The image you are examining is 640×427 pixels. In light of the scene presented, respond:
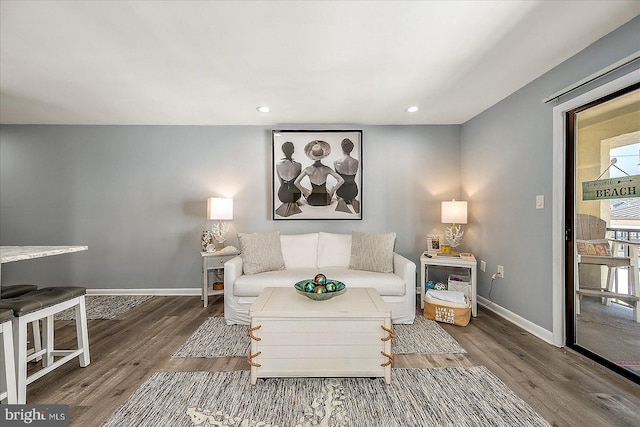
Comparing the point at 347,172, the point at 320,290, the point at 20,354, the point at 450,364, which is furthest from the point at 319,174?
the point at 20,354

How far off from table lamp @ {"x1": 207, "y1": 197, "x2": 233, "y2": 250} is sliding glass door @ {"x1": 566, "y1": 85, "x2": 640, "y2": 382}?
3447 mm

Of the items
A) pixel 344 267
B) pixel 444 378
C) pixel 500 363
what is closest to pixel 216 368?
pixel 444 378

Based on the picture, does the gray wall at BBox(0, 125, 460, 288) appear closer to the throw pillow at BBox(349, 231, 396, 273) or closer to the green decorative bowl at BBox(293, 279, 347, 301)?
the throw pillow at BBox(349, 231, 396, 273)

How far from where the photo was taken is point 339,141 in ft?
13.4

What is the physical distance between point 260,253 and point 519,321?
2.69m

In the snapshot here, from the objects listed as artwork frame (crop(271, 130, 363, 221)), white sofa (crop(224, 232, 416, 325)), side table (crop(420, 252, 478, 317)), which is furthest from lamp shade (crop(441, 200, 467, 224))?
artwork frame (crop(271, 130, 363, 221))

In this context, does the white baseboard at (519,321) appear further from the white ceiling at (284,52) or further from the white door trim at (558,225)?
the white ceiling at (284,52)

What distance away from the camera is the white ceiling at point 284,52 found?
72.3 inches

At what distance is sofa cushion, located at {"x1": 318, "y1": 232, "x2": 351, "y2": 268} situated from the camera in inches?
144

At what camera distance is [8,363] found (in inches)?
63.2

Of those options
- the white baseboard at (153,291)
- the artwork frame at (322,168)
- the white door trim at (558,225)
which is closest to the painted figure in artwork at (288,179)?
the artwork frame at (322,168)

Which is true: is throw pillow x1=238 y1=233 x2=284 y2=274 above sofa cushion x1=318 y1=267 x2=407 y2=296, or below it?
above

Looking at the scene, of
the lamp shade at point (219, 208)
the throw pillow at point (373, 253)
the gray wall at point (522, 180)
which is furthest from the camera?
the lamp shade at point (219, 208)

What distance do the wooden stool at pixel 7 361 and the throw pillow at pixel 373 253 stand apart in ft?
9.03
